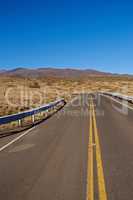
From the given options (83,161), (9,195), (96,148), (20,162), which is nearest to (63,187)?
(9,195)

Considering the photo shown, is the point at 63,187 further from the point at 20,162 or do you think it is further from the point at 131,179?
the point at 20,162

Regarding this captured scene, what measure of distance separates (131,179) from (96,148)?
11.3ft

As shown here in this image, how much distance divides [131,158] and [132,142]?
8.23 feet

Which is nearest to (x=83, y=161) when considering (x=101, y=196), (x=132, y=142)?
(x=101, y=196)

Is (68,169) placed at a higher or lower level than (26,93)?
higher

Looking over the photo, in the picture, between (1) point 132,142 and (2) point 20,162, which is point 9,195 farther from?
(1) point 132,142

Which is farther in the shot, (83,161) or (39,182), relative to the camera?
(83,161)

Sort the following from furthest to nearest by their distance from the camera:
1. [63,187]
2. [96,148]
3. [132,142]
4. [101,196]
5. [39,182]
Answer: [132,142]
[96,148]
[39,182]
[63,187]
[101,196]

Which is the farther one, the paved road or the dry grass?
the dry grass

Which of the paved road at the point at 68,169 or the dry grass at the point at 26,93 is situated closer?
the paved road at the point at 68,169

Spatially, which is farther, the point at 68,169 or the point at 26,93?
the point at 26,93

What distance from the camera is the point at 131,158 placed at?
8.27 metres

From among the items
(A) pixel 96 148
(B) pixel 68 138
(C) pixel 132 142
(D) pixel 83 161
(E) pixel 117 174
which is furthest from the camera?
(B) pixel 68 138

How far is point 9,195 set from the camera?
5633mm
